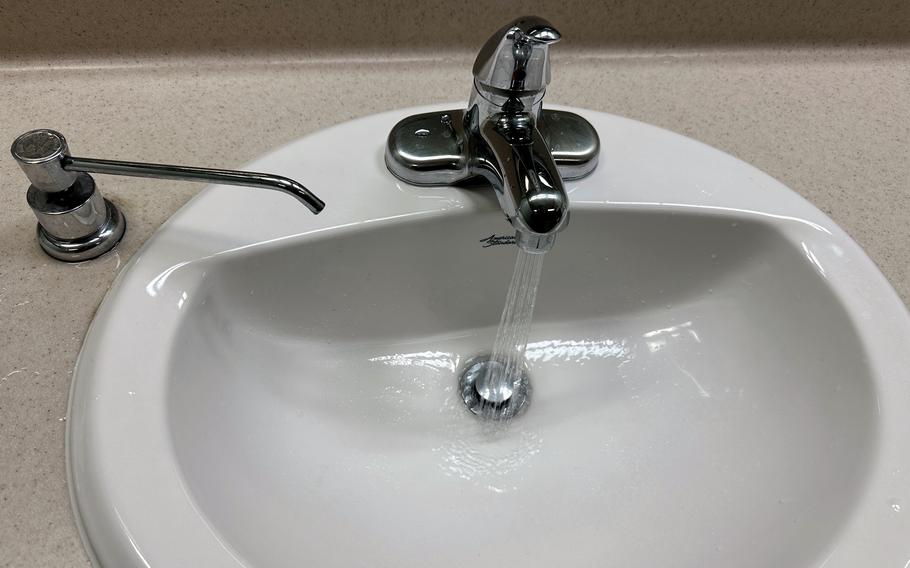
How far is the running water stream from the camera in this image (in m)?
0.55

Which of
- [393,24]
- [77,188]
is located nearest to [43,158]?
[77,188]

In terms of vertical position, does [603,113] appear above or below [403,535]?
above

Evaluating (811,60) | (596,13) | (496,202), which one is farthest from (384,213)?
(811,60)

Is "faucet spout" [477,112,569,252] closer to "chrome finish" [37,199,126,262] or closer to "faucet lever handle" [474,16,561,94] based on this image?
"faucet lever handle" [474,16,561,94]

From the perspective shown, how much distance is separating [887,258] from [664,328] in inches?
7.4

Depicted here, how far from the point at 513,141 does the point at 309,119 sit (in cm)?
24

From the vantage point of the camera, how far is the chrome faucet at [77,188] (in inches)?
17.0

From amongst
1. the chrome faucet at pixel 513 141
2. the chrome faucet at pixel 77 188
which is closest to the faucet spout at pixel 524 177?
the chrome faucet at pixel 513 141

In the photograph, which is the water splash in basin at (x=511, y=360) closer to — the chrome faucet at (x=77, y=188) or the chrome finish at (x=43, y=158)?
the chrome faucet at (x=77, y=188)

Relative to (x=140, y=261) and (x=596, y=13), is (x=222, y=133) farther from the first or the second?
(x=596, y=13)

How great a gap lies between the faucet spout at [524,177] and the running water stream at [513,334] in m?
0.08

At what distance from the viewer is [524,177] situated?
45cm

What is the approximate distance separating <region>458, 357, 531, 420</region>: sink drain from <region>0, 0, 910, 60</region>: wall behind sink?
1.09 ft

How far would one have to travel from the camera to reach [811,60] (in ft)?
2.41
